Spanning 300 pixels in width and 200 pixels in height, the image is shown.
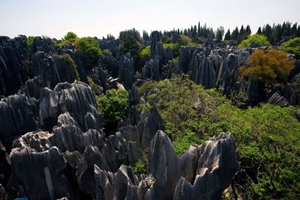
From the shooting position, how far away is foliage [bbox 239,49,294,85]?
28.3m

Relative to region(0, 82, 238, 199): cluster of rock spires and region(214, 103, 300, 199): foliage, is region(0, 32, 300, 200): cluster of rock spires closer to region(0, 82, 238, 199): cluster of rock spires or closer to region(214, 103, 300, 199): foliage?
region(0, 82, 238, 199): cluster of rock spires

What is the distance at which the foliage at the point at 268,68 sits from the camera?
Result: 28.3 meters

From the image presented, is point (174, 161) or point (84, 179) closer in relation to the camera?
point (174, 161)

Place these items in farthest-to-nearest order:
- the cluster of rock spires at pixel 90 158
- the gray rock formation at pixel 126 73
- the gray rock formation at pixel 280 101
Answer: the gray rock formation at pixel 126 73
the gray rock formation at pixel 280 101
the cluster of rock spires at pixel 90 158

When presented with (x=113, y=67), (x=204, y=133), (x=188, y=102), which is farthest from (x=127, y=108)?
(x=113, y=67)

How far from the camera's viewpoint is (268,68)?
92.6 ft

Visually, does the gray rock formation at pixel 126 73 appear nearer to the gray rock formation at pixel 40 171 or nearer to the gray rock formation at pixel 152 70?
the gray rock formation at pixel 152 70

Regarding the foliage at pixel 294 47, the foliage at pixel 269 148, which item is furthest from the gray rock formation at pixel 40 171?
the foliage at pixel 294 47

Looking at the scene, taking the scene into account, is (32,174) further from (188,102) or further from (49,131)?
(188,102)

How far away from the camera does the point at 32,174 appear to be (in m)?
13.3

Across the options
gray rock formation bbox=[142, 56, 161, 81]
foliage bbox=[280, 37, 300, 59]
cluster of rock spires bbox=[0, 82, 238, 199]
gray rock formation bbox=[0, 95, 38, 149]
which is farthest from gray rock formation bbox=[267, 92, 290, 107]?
foliage bbox=[280, 37, 300, 59]

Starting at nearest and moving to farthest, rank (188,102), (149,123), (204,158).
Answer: (204,158)
(149,123)
(188,102)

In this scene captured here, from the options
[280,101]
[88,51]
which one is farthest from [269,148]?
[88,51]

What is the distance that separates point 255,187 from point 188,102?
27.9ft
